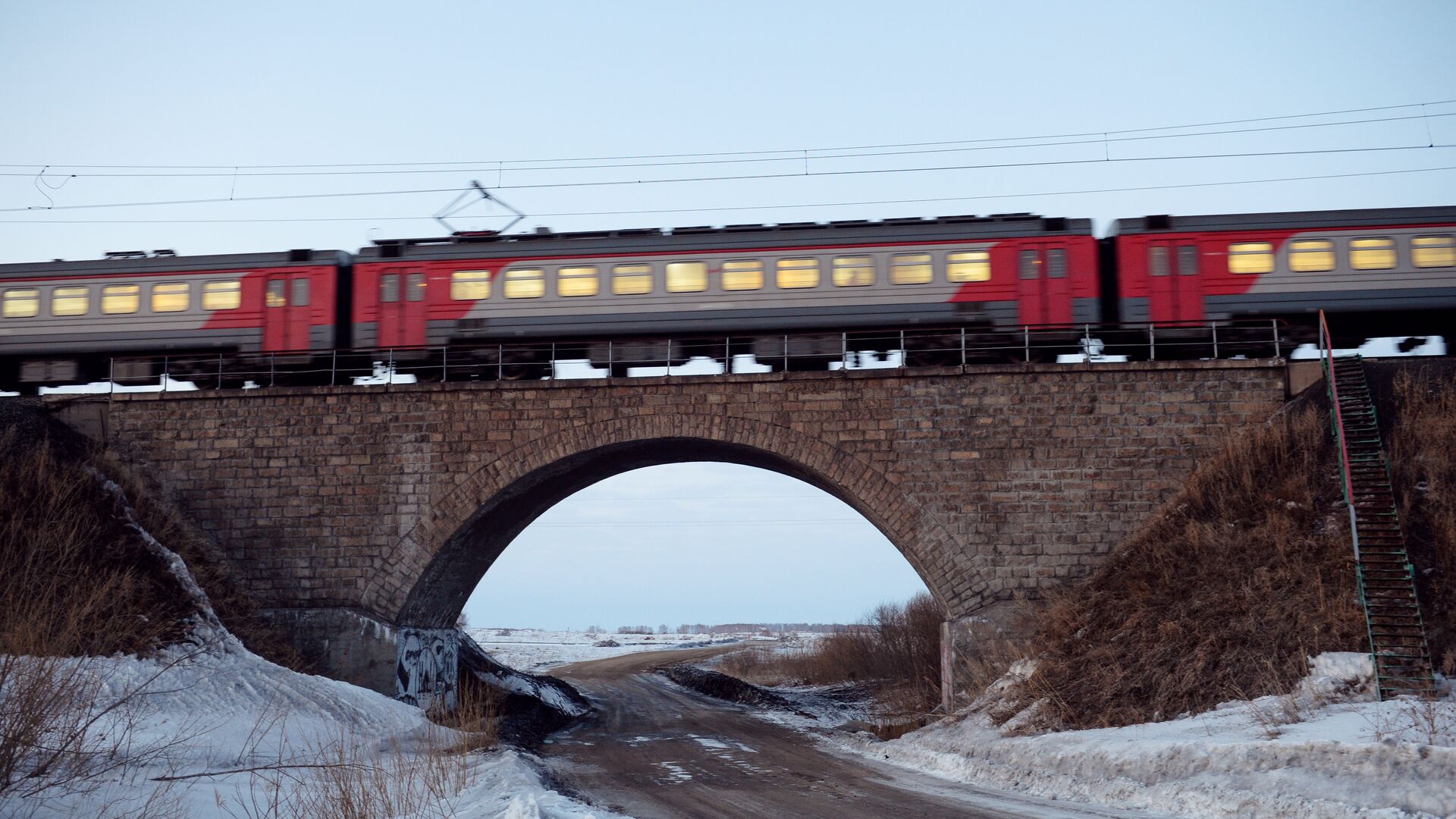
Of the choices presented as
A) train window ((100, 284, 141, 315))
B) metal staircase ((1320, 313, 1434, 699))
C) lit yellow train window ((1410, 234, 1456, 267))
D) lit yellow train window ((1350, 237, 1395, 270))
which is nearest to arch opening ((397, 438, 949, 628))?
metal staircase ((1320, 313, 1434, 699))

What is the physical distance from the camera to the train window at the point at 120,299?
22188 millimetres

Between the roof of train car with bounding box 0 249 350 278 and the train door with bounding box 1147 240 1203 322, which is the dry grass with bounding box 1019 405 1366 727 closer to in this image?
the train door with bounding box 1147 240 1203 322

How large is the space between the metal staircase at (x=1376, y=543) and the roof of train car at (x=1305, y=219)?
3068 mm

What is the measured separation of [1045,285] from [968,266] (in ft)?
5.17

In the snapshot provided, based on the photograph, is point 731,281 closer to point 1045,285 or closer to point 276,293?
point 1045,285

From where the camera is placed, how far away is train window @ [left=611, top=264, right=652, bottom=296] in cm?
2109

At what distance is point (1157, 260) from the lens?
67.0 ft

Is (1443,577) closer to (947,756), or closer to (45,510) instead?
(947,756)

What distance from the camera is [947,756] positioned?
526 inches

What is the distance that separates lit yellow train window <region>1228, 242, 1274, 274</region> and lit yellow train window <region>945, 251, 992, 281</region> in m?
4.87

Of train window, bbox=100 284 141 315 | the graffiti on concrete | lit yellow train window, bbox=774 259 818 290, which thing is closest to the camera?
the graffiti on concrete

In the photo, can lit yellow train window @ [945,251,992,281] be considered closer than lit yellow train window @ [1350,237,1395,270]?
No

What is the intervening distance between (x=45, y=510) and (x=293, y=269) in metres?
7.23

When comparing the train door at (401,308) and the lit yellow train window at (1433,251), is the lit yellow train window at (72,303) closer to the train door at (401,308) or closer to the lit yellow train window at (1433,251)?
the train door at (401,308)
